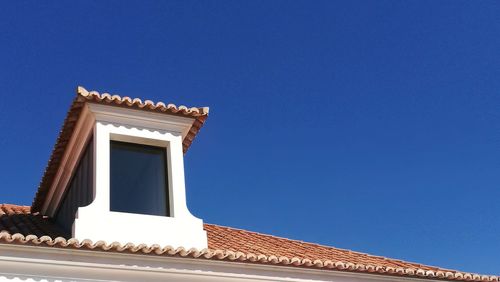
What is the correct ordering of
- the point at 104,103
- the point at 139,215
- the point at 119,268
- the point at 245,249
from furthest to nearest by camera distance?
the point at 245,249 < the point at 104,103 < the point at 139,215 < the point at 119,268

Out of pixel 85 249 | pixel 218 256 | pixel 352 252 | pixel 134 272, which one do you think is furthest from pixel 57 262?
pixel 352 252

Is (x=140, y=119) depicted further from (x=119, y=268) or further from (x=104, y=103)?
(x=119, y=268)

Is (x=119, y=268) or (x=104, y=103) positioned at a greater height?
(x=104, y=103)

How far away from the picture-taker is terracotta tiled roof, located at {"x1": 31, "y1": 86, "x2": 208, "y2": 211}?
8.34 meters

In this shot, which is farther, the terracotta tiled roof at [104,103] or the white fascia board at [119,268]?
the terracotta tiled roof at [104,103]

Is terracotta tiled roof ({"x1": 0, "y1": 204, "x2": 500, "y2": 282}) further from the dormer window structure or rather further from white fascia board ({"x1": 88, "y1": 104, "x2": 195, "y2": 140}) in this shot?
white fascia board ({"x1": 88, "y1": 104, "x2": 195, "y2": 140})

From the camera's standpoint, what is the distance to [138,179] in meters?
8.52

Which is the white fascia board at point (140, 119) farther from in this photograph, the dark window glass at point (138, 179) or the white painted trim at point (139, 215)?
the dark window glass at point (138, 179)

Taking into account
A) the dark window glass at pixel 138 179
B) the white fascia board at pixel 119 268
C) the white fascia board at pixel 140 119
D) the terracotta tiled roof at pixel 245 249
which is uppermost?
the white fascia board at pixel 140 119

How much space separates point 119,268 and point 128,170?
2037 millimetres

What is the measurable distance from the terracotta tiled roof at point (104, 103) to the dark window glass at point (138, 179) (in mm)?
561

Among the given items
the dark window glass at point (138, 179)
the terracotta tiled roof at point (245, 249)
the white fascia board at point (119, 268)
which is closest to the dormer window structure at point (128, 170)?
the dark window glass at point (138, 179)

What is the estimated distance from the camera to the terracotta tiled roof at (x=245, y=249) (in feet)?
21.6

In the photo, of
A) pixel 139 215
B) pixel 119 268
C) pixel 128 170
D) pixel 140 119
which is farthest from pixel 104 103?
pixel 119 268
